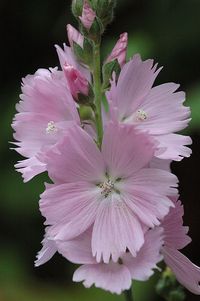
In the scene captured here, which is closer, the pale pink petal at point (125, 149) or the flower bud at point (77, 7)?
the pale pink petal at point (125, 149)

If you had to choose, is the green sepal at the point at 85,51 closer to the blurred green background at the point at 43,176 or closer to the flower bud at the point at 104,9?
the flower bud at the point at 104,9

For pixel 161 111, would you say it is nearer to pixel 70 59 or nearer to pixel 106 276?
pixel 70 59

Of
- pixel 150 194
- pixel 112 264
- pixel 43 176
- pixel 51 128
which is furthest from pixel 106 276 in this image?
pixel 43 176

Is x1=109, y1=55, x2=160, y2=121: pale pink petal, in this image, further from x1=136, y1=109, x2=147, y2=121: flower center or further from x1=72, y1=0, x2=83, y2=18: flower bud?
x1=72, y1=0, x2=83, y2=18: flower bud

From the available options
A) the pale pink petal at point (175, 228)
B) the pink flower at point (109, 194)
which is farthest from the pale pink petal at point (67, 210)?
the pale pink petal at point (175, 228)

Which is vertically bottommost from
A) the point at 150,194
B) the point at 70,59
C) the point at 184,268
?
the point at 184,268

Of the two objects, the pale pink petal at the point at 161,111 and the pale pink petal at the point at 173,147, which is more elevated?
the pale pink petal at the point at 161,111

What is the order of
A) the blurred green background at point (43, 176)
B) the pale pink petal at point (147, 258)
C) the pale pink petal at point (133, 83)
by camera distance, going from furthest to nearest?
the blurred green background at point (43, 176) → the pale pink petal at point (133, 83) → the pale pink petal at point (147, 258)

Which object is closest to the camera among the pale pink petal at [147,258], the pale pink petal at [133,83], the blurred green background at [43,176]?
the pale pink petal at [147,258]
